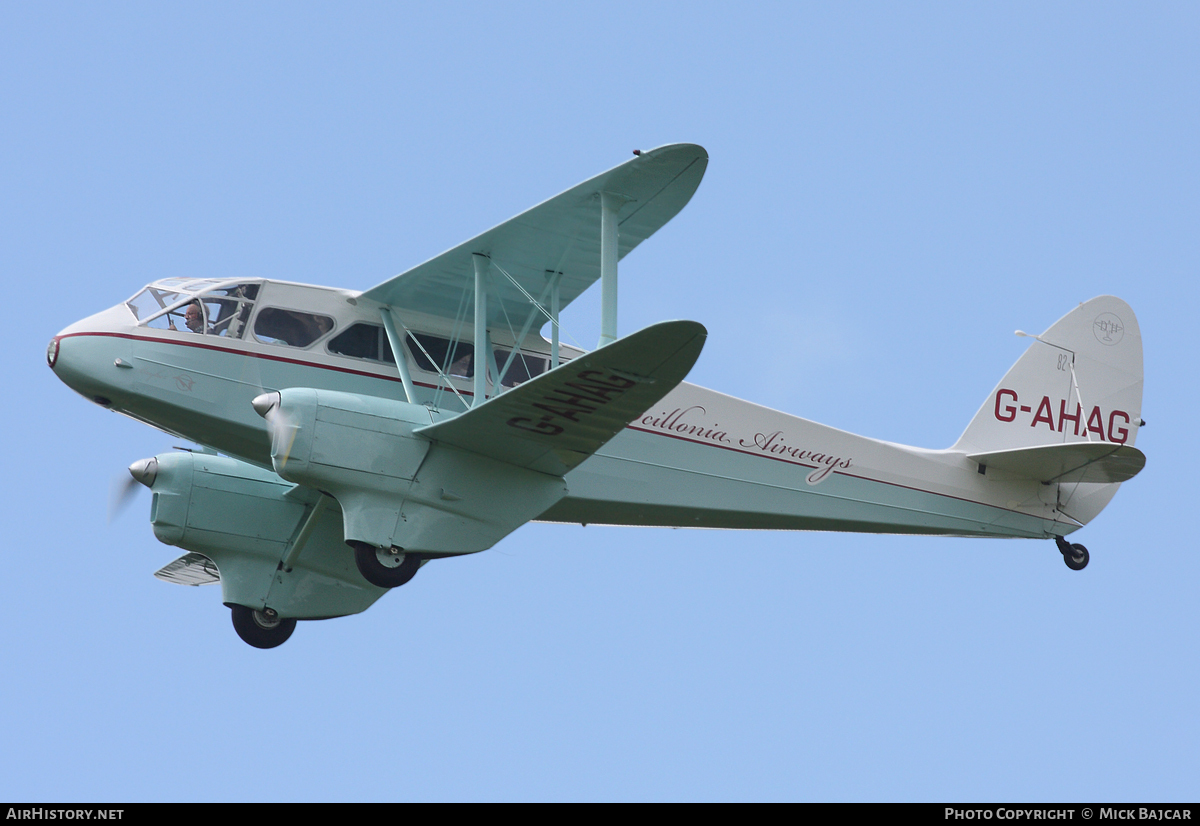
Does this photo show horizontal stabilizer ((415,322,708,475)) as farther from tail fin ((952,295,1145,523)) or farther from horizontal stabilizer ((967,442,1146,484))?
tail fin ((952,295,1145,523))

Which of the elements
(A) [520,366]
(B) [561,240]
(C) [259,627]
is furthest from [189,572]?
(B) [561,240]

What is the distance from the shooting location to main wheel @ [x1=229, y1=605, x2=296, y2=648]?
16.6 m

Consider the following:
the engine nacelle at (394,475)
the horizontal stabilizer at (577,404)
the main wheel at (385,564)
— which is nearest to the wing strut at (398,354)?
the engine nacelle at (394,475)

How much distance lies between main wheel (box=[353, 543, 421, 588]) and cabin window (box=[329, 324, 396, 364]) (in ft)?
7.35

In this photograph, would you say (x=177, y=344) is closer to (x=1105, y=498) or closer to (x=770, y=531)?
(x=770, y=531)

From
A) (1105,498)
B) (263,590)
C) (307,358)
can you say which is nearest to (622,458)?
(307,358)

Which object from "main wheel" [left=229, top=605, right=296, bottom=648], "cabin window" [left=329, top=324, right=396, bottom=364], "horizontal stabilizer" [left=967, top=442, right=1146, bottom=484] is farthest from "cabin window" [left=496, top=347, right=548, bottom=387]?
"horizontal stabilizer" [left=967, top=442, right=1146, bottom=484]

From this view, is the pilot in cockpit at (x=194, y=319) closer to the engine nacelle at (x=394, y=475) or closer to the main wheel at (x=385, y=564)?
the engine nacelle at (x=394, y=475)

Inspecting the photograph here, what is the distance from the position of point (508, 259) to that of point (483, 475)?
8.06 ft

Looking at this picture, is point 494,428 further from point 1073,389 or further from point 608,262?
point 1073,389

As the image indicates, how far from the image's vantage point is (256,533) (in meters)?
16.3

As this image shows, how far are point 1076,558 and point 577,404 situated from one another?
7367 millimetres

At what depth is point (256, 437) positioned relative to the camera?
14391 mm

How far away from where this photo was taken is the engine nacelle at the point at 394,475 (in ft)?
43.9
